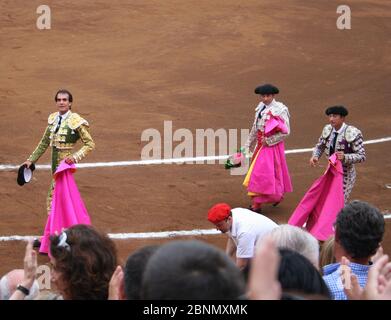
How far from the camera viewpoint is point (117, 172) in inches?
475

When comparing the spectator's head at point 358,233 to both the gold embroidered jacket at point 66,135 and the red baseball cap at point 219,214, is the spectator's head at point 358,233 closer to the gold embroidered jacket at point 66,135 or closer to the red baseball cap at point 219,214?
the red baseball cap at point 219,214

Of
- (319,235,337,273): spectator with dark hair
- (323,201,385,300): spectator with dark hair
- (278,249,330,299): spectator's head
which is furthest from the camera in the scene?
(319,235,337,273): spectator with dark hair

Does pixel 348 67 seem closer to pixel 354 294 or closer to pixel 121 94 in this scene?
pixel 121 94

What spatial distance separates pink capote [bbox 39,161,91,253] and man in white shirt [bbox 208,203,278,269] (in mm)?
2094

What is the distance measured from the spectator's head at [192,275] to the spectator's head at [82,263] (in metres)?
1.32

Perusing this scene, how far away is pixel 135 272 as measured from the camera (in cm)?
381

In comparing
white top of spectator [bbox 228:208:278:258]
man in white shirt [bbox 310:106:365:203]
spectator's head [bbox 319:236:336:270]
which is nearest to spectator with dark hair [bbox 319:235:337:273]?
spectator's head [bbox 319:236:336:270]

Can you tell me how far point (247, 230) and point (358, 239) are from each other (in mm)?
3038

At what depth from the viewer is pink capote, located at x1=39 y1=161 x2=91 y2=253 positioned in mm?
9352

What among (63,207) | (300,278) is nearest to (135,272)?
(300,278)

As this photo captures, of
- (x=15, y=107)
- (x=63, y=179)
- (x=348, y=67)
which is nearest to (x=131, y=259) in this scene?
(x=63, y=179)

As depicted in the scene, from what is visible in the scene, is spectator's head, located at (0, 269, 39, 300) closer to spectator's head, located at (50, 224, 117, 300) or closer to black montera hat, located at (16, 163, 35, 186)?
spectator's head, located at (50, 224, 117, 300)

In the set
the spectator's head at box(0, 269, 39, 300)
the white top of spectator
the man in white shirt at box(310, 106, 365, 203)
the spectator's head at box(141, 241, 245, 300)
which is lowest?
the spectator's head at box(141, 241, 245, 300)

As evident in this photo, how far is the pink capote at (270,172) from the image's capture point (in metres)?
10.8
